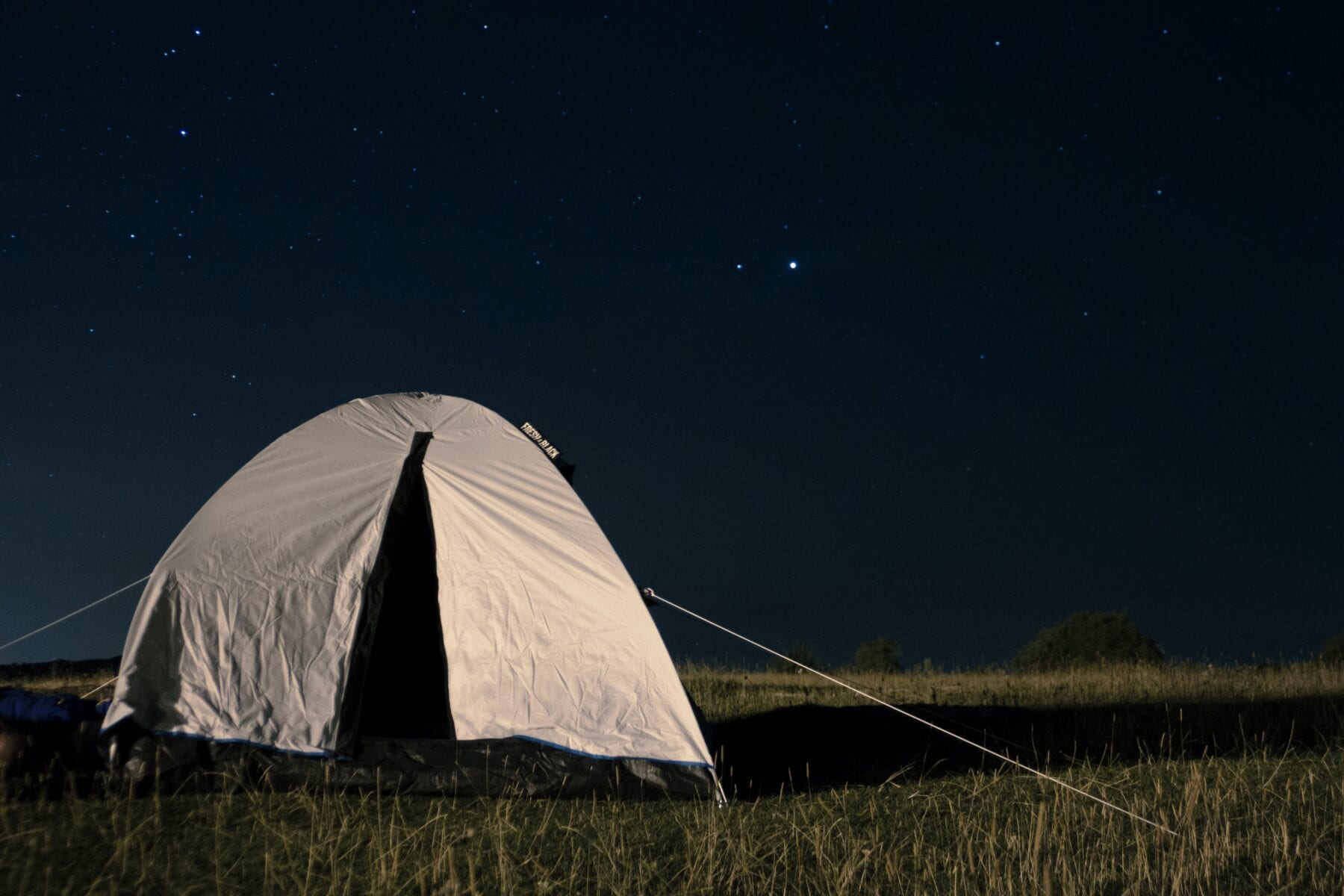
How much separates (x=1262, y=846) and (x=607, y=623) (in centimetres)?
391

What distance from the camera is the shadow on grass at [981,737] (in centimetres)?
775

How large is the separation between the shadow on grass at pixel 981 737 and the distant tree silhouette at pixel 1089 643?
8.70 m

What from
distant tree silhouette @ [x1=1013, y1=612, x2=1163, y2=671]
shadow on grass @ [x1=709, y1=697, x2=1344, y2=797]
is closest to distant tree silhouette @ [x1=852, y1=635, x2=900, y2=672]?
distant tree silhouette @ [x1=1013, y1=612, x2=1163, y2=671]

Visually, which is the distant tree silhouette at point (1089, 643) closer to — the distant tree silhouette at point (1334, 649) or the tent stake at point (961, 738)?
the distant tree silhouette at point (1334, 649)

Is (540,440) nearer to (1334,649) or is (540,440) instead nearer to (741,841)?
(741,841)

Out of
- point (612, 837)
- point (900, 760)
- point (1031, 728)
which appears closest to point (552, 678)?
point (612, 837)

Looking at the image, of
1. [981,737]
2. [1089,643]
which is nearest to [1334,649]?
[1089,643]

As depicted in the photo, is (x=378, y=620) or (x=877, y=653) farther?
(x=877, y=653)

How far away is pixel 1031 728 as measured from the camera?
32.0 ft

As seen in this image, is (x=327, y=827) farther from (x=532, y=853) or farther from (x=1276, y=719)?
(x=1276, y=719)

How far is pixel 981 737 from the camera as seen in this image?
30.1 ft

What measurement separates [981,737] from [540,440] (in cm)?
490


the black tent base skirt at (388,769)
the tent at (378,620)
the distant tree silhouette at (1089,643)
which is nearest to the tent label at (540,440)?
the tent at (378,620)

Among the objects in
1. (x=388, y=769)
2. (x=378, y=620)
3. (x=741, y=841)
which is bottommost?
(x=741, y=841)
